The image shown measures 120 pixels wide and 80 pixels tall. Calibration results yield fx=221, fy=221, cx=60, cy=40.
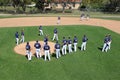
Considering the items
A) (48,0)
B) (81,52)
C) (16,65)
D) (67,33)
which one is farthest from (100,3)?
(16,65)

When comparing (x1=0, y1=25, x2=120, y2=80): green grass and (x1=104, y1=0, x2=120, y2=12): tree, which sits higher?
(x1=104, y1=0, x2=120, y2=12): tree

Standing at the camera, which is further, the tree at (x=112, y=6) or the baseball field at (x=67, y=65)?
the tree at (x=112, y=6)

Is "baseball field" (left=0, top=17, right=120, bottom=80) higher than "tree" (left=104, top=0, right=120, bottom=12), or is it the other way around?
"tree" (left=104, top=0, right=120, bottom=12)

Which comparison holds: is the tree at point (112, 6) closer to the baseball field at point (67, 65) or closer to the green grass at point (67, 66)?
the baseball field at point (67, 65)

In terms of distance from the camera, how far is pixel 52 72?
19859mm

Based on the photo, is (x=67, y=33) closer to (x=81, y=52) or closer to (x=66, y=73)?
(x=81, y=52)

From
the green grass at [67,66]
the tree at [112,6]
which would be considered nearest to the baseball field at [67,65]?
the green grass at [67,66]

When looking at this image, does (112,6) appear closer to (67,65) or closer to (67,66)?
(67,65)

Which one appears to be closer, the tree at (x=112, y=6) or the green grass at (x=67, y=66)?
the green grass at (x=67, y=66)

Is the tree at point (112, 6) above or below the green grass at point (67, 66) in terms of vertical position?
above

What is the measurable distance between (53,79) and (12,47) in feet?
35.6

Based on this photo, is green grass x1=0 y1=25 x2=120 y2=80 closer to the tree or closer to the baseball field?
the baseball field

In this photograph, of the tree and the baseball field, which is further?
the tree

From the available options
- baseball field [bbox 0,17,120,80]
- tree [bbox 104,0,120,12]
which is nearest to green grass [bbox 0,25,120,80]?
baseball field [bbox 0,17,120,80]
